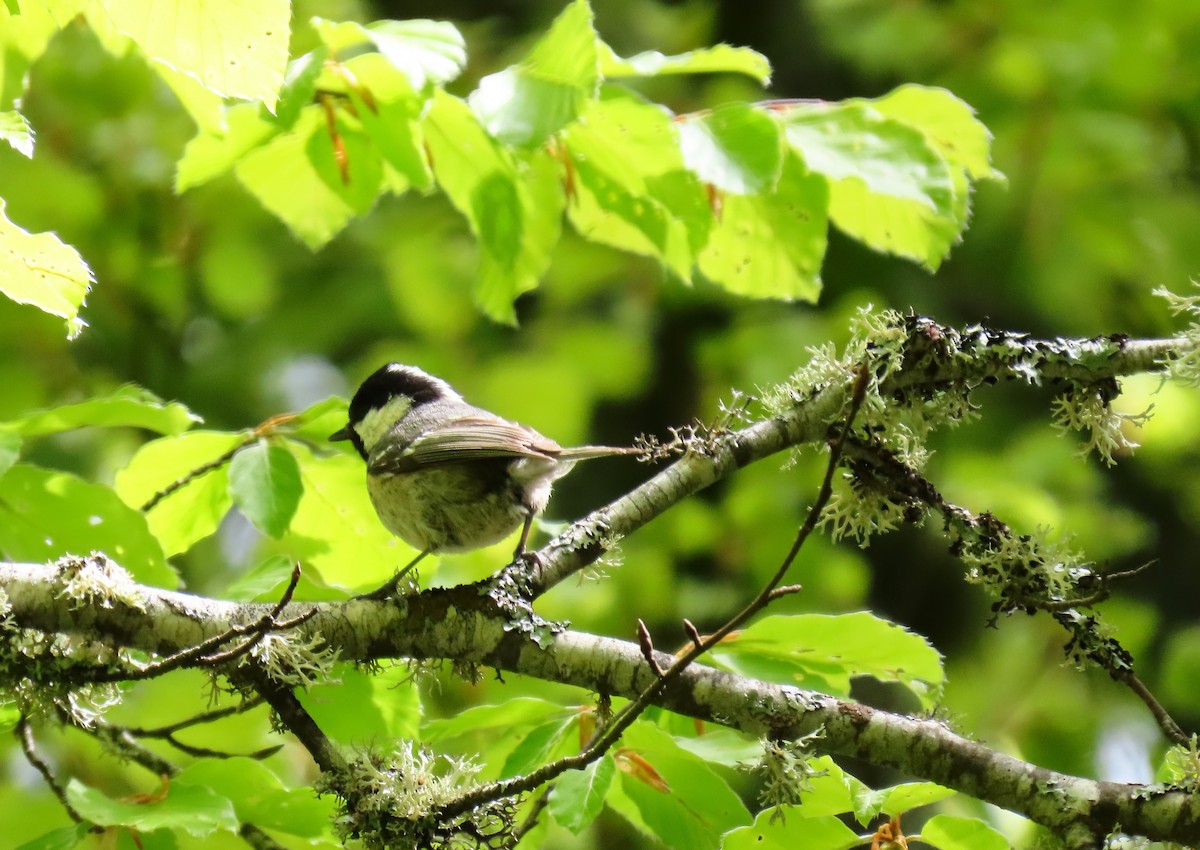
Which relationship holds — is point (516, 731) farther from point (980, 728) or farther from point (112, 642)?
point (980, 728)

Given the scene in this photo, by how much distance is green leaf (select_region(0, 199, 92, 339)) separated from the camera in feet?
4.92

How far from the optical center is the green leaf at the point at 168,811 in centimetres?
168

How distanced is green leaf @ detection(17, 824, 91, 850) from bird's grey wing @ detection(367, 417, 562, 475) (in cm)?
135

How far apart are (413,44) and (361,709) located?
4.20 ft

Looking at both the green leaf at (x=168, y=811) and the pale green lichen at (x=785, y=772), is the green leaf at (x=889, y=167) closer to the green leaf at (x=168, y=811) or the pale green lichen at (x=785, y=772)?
the pale green lichen at (x=785, y=772)

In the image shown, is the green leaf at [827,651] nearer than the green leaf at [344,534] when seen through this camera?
Yes

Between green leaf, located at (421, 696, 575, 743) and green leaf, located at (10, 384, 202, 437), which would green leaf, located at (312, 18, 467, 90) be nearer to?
green leaf, located at (10, 384, 202, 437)

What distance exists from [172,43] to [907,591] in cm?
526

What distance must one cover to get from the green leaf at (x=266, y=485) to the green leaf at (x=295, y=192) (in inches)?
22.7

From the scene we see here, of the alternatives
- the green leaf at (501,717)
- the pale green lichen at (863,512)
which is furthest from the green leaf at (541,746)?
the pale green lichen at (863,512)

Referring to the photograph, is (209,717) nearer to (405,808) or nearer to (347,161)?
(405,808)

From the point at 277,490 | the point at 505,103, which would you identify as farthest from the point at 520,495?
the point at 505,103

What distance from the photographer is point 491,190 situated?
7.70ft

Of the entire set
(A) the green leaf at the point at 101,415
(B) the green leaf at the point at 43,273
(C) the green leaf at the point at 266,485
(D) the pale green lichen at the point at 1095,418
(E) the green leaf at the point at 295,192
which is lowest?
(C) the green leaf at the point at 266,485
